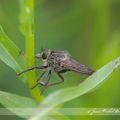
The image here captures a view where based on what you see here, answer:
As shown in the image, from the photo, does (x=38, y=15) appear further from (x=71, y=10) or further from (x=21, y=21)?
(x=21, y=21)

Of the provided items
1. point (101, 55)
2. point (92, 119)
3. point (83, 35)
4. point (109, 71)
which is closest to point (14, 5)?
point (83, 35)

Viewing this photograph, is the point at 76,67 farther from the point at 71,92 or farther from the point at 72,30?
the point at 72,30

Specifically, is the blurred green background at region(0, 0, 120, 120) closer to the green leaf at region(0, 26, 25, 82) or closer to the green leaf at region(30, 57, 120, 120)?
the green leaf at region(0, 26, 25, 82)

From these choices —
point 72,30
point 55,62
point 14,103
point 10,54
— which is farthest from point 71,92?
point 72,30

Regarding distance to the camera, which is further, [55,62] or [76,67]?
[55,62]

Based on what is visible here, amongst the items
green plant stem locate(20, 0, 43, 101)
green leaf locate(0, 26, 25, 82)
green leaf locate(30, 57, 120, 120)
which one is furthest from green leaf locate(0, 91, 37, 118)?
green leaf locate(30, 57, 120, 120)

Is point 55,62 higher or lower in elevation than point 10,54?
lower
